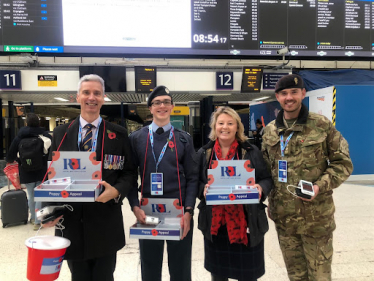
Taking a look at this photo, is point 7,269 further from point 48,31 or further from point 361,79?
point 361,79

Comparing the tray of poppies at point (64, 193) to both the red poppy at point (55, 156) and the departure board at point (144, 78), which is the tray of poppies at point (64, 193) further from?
the departure board at point (144, 78)

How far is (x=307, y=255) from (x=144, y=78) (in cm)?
472

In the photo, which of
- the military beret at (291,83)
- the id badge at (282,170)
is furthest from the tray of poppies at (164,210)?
the military beret at (291,83)

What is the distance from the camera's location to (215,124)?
6.26 ft

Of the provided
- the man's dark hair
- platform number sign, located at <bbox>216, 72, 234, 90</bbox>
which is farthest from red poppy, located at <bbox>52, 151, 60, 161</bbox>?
platform number sign, located at <bbox>216, 72, 234, 90</bbox>

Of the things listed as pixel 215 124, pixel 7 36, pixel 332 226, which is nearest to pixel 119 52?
pixel 7 36

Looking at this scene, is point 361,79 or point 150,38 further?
point 361,79

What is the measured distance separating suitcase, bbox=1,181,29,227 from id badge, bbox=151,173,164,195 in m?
3.28

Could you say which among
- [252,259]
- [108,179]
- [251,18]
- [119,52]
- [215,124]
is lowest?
[252,259]

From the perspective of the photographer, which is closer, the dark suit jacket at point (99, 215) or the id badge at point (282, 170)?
the dark suit jacket at point (99, 215)

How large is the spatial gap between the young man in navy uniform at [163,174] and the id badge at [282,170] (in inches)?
23.2

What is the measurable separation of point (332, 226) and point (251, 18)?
447 cm

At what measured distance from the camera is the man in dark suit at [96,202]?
1574 millimetres

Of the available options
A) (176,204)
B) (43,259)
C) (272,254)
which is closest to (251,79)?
(272,254)
